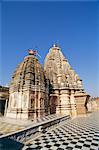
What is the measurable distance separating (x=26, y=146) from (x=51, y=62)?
16096mm

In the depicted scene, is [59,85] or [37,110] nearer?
[37,110]

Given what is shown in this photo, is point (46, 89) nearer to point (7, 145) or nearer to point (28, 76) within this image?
point (28, 76)

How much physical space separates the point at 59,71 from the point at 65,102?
15.0ft

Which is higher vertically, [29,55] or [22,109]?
[29,55]

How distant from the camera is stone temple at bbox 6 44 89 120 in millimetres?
13719

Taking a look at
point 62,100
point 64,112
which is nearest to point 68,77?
point 62,100

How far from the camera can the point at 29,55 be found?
16.6 metres

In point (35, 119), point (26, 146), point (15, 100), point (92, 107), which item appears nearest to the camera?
point (26, 146)

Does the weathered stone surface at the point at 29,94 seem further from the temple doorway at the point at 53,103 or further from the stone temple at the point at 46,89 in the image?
the temple doorway at the point at 53,103

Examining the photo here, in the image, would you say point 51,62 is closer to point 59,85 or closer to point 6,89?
point 59,85

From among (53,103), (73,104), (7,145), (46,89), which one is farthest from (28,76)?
(7,145)

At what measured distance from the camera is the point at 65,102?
725 inches

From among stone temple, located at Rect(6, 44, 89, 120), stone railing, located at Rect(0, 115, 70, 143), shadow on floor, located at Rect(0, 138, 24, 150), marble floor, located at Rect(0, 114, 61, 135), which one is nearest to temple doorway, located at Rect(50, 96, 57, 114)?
stone temple, located at Rect(6, 44, 89, 120)

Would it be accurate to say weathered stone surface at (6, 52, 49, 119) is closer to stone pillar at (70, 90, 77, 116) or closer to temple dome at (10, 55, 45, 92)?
temple dome at (10, 55, 45, 92)
